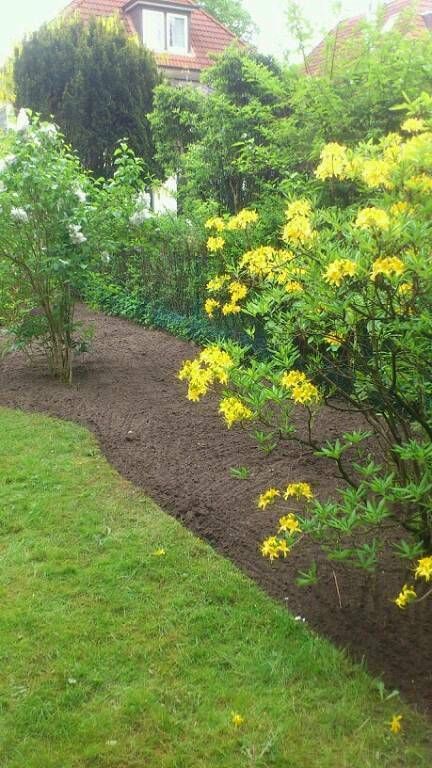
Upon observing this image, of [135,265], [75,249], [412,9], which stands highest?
[412,9]

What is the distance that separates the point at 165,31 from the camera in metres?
20.8

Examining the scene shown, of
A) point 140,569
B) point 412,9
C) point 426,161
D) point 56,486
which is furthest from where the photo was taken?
point 412,9

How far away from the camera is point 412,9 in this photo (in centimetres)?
575

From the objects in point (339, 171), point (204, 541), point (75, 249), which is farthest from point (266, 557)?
point (75, 249)

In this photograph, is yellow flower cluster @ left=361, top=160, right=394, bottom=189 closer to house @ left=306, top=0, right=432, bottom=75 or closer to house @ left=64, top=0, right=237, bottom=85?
house @ left=306, top=0, right=432, bottom=75

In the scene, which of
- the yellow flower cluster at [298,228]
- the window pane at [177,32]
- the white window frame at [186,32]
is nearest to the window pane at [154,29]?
the white window frame at [186,32]

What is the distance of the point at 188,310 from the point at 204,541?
4.39 m

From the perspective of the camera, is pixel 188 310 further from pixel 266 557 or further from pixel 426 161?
pixel 426 161

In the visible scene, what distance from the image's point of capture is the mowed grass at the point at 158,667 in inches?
93.5

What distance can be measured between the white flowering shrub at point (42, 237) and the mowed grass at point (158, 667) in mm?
2657

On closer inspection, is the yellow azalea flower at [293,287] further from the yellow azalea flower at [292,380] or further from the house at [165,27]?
the house at [165,27]

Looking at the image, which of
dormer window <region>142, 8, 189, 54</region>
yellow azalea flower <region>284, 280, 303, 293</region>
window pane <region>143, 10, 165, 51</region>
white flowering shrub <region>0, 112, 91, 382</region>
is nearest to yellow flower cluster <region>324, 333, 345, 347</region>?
yellow azalea flower <region>284, 280, 303, 293</region>

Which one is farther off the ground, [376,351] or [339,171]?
[339,171]

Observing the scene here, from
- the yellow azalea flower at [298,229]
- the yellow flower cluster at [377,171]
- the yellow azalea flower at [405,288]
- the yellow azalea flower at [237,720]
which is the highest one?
the yellow flower cluster at [377,171]
